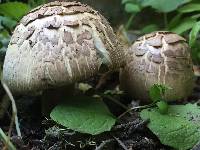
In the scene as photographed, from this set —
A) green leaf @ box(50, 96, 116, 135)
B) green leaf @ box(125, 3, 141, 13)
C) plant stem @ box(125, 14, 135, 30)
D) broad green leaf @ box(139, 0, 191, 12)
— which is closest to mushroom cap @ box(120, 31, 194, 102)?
green leaf @ box(50, 96, 116, 135)

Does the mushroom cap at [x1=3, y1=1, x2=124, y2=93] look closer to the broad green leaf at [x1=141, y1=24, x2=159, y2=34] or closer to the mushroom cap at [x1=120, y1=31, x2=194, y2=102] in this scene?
the mushroom cap at [x1=120, y1=31, x2=194, y2=102]

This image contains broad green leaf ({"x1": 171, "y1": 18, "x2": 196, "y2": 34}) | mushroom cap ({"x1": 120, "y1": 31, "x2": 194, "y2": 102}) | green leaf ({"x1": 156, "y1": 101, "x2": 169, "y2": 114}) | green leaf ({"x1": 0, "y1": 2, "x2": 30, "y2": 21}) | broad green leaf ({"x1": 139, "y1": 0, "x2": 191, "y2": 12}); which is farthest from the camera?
broad green leaf ({"x1": 171, "y1": 18, "x2": 196, "y2": 34})

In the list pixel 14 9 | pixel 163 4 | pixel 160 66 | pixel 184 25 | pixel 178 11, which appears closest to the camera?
pixel 160 66

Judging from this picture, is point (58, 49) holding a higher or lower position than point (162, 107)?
higher

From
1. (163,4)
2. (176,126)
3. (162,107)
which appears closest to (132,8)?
(163,4)

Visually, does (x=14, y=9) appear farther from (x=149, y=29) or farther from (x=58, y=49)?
(x=149, y=29)
